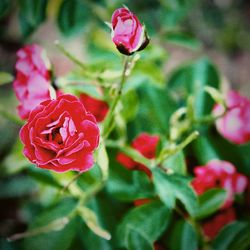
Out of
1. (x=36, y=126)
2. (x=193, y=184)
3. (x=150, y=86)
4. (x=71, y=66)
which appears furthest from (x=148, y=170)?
(x=71, y=66)

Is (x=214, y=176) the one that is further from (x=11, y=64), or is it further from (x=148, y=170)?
(x=11, y=64)

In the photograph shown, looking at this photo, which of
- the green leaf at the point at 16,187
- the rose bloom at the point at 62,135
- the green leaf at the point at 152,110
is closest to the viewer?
the rose bloom at the point at 62,135

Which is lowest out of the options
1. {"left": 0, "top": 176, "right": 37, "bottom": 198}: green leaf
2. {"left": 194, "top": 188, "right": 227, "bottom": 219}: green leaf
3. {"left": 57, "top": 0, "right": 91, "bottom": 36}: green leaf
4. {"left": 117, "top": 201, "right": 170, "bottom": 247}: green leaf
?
{"left": 0, "top": 176, "right": 37, "bottom": 198}: green leaf

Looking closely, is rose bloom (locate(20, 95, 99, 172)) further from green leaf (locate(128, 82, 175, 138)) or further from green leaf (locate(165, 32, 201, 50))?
green leaf (locate(165, 32, 201, 50))

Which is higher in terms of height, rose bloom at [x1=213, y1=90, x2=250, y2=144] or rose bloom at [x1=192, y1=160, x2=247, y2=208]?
rose bloom at [x1=213, y1=90, x2=250, y2=144]

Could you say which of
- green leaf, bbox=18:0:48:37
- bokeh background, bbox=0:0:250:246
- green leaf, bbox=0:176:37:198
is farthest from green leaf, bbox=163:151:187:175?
green leaf, bbox=0:176:37:198

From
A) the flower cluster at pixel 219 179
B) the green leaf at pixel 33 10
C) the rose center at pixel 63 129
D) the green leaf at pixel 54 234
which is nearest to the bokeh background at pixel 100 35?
the green leaf at pixel 33 10

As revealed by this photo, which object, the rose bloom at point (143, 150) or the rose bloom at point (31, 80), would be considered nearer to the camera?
the rose bloom at point (31, 80)

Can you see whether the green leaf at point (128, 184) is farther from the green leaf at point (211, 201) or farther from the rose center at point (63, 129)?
the rose center at point (63, 129)
